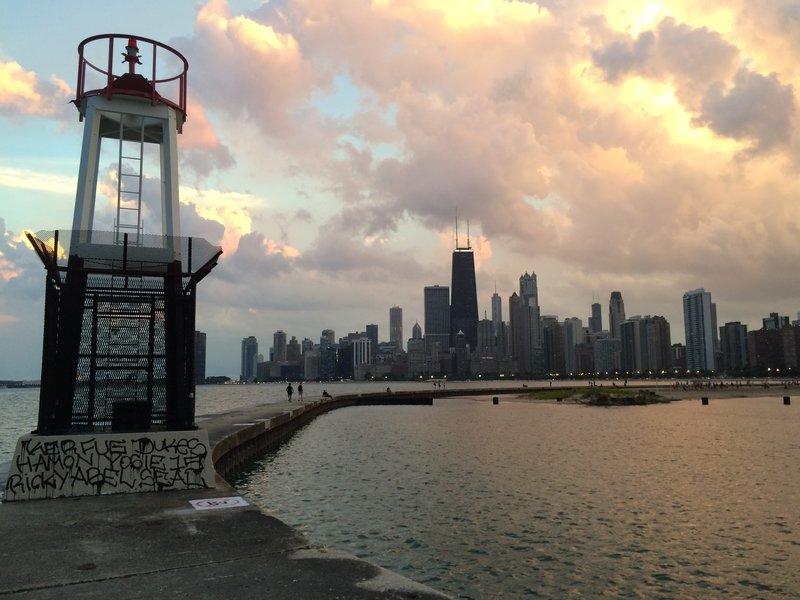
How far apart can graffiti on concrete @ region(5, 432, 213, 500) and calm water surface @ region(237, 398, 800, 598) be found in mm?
4578

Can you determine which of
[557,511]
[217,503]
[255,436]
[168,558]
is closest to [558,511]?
[557,511]

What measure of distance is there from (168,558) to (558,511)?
A: 47.6 ft

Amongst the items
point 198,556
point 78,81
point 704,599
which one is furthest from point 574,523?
point 78,81

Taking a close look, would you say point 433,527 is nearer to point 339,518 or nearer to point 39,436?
point 339,518

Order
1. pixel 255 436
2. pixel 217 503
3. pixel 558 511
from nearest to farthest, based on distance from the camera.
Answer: pixel 217 503 < pixel 558 511 < pixel 255 436

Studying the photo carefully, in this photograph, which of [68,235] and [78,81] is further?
[78,81]

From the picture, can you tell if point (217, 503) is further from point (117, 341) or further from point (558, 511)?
point (558, 511)

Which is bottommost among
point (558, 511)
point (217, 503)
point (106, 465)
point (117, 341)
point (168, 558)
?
point (558, 511)

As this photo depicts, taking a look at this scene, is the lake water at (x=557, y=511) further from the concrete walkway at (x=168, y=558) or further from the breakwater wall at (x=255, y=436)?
the concrete walkway at (x=168, y=558)

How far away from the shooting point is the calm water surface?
1355 centimetres

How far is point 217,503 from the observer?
1360cm

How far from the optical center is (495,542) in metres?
16.2

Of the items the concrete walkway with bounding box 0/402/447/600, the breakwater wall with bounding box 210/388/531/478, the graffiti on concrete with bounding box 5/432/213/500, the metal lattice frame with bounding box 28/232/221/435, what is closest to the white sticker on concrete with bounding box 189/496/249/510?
the concrete walkway with bounding box 0/402/447/600

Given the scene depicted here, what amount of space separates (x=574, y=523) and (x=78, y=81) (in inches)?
872
